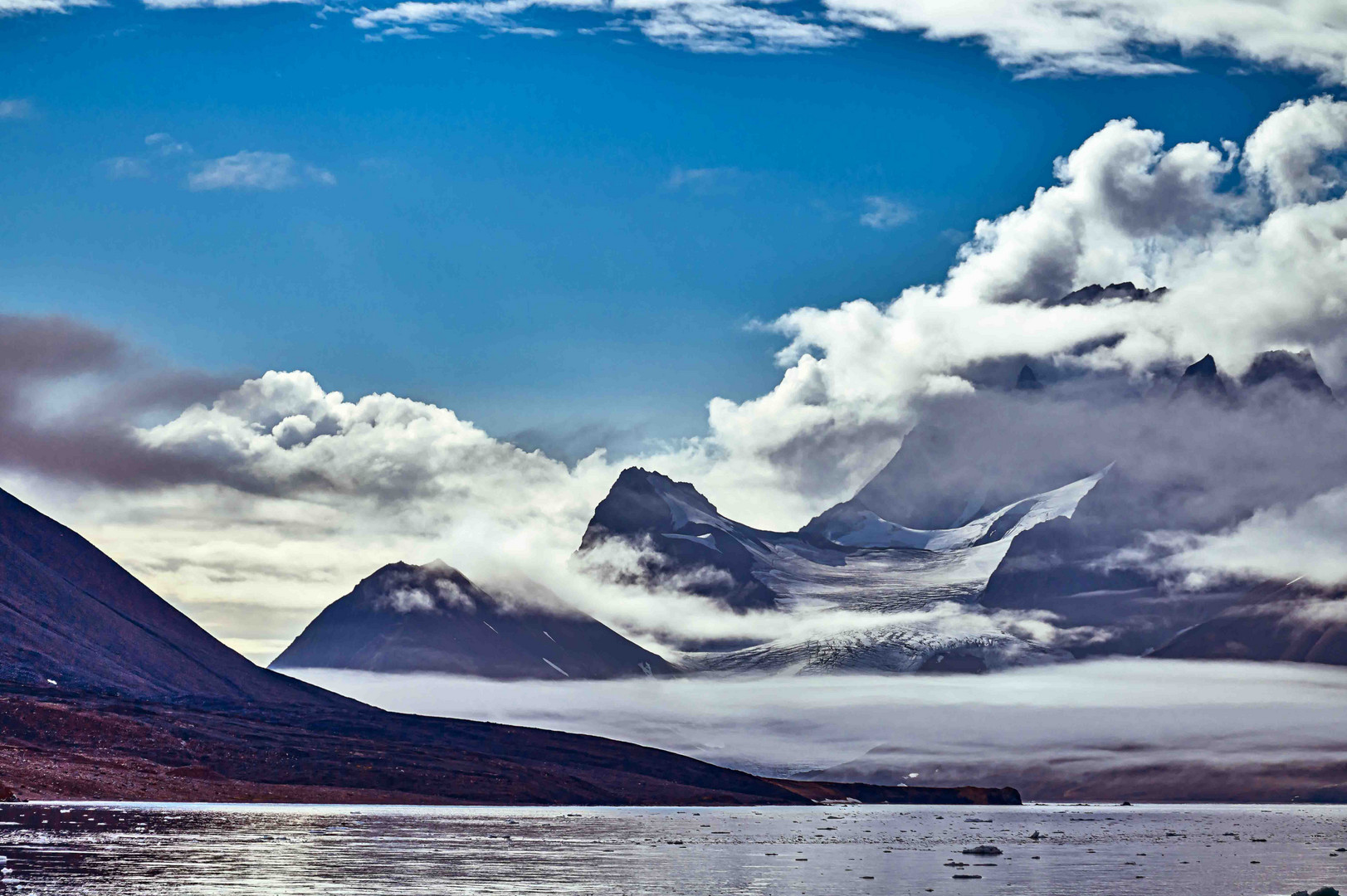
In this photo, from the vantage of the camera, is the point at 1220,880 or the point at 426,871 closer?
the point at 426,871

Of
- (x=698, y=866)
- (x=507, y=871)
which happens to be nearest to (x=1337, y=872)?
(x=698, y=866)

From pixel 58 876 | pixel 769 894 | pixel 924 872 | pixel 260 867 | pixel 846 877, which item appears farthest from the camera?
pixel 924 872

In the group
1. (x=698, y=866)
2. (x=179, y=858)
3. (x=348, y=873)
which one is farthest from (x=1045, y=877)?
(x=179, y=858)

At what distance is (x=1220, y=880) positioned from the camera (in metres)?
181

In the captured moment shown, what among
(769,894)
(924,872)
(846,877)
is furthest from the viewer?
(924,872)

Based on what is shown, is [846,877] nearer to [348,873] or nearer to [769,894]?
[769,894]

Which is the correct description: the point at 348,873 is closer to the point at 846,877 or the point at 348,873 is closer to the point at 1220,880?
the point at 846,877

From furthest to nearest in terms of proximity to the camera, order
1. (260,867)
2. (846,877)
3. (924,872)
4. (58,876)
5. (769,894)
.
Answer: (924,872) < (846,877) < (260,867) < (769,894) < (58,876)

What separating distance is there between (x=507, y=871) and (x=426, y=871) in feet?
28.9

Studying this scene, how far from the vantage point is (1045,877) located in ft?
593

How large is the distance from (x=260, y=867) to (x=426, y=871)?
1676cm

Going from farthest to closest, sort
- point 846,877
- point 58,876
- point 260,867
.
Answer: point 846,877, point 260,867, point 58,876

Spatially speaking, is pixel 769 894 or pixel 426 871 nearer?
pixel 769 894

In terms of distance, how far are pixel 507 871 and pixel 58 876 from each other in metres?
48.8
